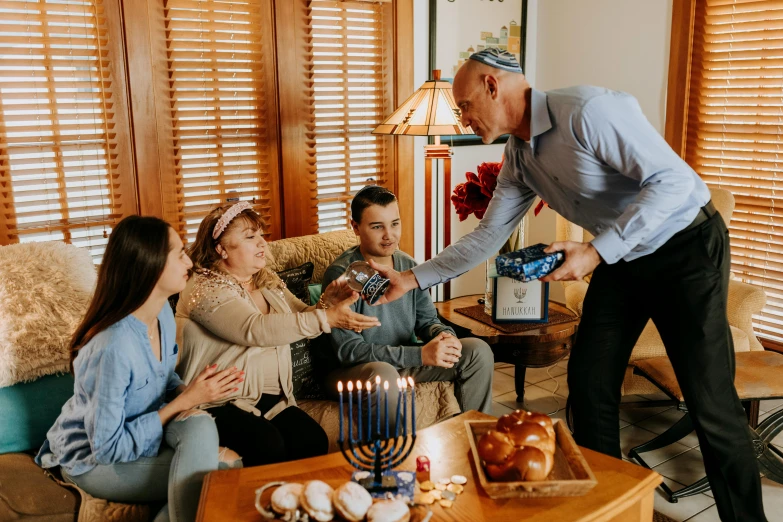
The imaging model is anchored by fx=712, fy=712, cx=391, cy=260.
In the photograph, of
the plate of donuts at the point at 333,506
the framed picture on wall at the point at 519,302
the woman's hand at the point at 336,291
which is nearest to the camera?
the plate of donuts at the point at 333,506

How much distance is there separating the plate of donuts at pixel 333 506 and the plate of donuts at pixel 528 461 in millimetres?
185

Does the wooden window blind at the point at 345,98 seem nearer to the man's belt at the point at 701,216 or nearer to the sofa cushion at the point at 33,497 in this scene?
the man's belt at the point at 701,216

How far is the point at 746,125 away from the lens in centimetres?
337

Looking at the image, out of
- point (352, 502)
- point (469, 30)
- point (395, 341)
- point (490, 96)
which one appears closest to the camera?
point (352, 502)

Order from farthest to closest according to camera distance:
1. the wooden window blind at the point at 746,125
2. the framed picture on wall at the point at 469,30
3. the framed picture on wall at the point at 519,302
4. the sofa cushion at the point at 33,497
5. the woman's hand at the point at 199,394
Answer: the framed picture on wall at the point at 469,30 → the wooden window blind at the point at 746,125 → the framed picture on wall at the point at 519,302 → the woman's hand at the point at 199,394 → the sofa cushion at the point at 33,497

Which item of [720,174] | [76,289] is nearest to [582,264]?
[76,289]

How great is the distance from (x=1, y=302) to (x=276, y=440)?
839 millimetres

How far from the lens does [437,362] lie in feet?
7.67

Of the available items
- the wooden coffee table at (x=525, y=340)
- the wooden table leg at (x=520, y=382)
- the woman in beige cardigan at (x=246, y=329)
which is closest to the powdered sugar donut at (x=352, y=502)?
the woman in beige cardigan at (x=246, y=329)

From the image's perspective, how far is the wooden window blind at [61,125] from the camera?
100.0 inches

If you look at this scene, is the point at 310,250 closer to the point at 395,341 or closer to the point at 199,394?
the point at 395,341

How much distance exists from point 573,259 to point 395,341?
0.91 meters

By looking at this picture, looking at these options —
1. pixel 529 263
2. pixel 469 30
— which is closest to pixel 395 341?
pixel 529 263

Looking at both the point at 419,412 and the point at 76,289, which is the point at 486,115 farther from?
the point at 76,289
